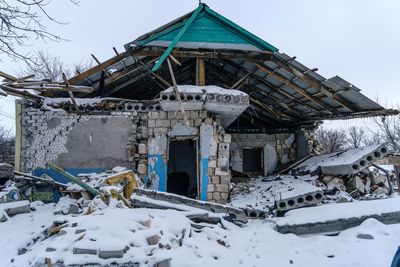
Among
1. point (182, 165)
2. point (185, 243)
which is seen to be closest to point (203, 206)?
point (185, 243)

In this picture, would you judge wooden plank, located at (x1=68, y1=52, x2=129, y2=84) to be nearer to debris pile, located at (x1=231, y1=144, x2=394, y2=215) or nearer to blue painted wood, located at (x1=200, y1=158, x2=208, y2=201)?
blue painted wood, located at (x1=200, y1=158, x2=208, y2=201)

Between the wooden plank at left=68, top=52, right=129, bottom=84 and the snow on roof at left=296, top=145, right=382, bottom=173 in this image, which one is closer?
the wooden plank at left=68, top=52, right=129, bottom=84

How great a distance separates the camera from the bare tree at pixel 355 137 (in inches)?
1751

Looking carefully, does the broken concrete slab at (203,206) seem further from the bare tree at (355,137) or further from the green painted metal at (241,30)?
the bare tree at (355,137)

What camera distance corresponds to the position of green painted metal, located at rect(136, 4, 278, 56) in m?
8.31

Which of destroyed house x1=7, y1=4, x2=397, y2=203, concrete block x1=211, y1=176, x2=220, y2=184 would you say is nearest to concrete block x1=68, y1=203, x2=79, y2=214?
destroyed house x1=7, y1=4, x2=397, y2=203

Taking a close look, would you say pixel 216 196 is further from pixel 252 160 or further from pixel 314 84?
pixel 252 160

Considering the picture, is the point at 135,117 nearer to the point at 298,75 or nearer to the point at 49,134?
the point at 49,134

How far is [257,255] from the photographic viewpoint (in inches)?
184

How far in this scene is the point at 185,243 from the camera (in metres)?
4.61

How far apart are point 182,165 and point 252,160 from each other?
3395mm

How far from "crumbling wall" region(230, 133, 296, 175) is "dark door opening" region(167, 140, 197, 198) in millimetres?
1860

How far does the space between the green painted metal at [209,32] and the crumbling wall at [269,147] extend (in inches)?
224

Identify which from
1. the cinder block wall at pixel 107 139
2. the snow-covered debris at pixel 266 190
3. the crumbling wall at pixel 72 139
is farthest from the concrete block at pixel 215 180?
the crumbling wall at pixel 72 139
